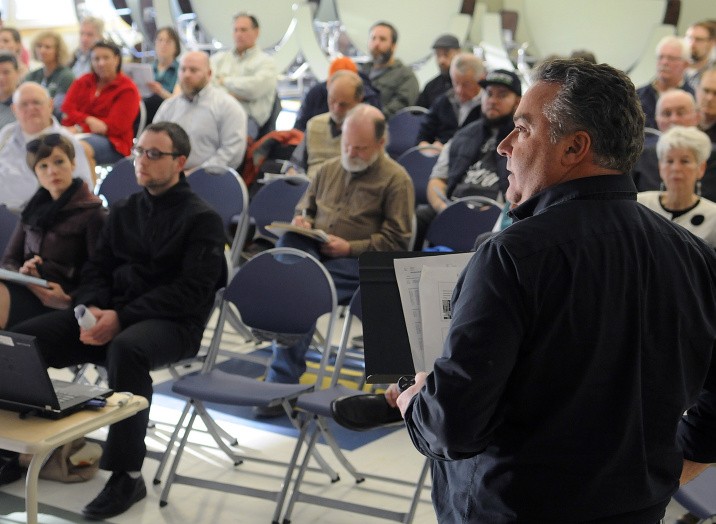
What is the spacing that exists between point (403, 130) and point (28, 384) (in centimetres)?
525

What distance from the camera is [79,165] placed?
5.97 meters

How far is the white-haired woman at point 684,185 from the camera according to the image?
413 centimetres

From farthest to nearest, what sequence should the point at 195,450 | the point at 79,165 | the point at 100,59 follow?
the point at 100,59 → the point at 79,165 → the point at 195,450

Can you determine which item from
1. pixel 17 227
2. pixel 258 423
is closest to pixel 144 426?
pixel 258 423

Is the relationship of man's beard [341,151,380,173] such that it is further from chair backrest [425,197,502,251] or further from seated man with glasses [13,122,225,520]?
seated man with glasses [13,122,225,520]

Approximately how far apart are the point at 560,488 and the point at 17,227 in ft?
12.0

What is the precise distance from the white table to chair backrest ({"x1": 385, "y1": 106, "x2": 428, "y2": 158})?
500cm

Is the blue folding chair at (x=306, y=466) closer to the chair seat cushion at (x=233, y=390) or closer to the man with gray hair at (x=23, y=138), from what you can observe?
the chair seat cushion at (x=233, y=390)

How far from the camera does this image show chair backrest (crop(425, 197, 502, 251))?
5117 mm

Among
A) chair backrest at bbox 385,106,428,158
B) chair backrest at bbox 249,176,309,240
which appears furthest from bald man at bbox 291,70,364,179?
chair backrest at bbox 385,106,428,158

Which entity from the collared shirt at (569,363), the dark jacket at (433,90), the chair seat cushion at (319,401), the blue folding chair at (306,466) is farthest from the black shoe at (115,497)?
the dark jacket at (433,90)

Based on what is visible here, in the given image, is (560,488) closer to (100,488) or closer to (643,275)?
(643,275)

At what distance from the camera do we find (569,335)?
1.62m

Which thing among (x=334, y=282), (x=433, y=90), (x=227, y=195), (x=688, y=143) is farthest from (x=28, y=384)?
(x=433, y=90)
